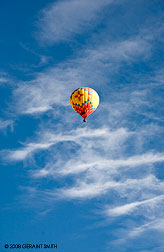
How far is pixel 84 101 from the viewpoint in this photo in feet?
399

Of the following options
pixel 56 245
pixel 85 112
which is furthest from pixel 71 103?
pixel 56 245

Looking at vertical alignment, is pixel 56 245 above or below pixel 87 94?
below

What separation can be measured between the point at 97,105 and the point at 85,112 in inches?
131

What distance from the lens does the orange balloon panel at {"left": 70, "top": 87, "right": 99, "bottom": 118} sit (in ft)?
398

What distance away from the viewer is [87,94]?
12131 cm

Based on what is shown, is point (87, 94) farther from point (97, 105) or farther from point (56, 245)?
point (56, 245)

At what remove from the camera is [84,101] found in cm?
12150

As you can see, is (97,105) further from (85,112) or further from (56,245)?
A: (56,245)

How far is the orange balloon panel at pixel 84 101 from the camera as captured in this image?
398 feet

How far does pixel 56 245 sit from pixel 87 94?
36.7 m

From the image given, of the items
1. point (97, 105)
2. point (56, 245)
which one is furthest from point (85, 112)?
point (56, 245)

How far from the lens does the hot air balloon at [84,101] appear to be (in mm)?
121438

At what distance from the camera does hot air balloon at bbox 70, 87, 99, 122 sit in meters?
121

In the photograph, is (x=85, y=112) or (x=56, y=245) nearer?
(x=56, y=245)
